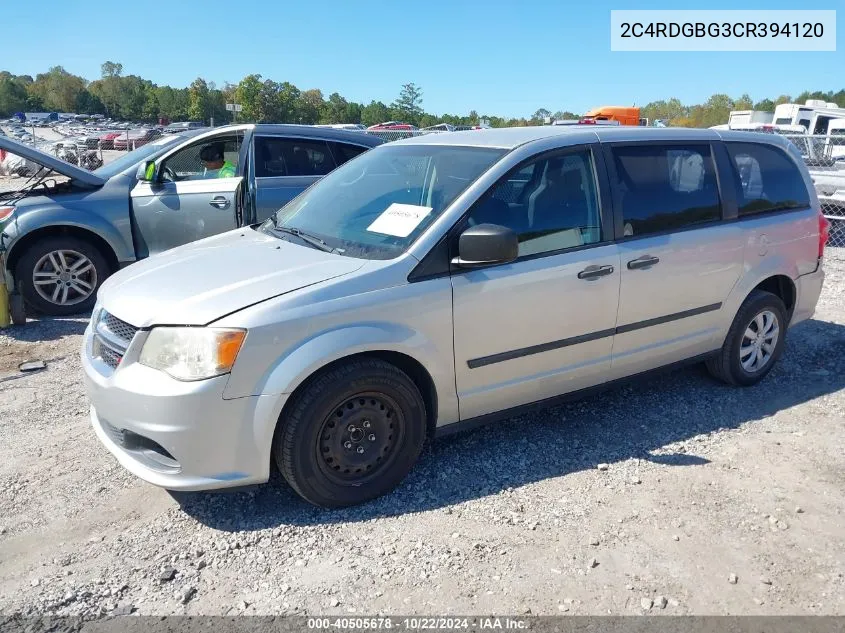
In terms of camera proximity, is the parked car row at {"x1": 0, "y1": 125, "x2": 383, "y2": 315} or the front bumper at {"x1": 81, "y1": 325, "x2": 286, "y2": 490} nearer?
the front bumper at {"x1": 81, "y1": 325, "x2": 286, "y2": 490}

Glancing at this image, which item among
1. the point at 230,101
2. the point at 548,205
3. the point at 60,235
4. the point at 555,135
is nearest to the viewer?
the point at 548,205

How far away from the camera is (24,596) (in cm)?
265

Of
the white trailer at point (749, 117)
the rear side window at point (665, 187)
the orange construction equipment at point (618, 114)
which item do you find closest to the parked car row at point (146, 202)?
the rear side window at point (665, 187)

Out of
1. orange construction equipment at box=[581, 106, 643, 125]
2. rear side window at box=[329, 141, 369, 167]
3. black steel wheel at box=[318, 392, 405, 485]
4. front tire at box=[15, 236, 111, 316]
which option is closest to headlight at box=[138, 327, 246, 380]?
black steel wheel at box=[318, 392, 405, 485]

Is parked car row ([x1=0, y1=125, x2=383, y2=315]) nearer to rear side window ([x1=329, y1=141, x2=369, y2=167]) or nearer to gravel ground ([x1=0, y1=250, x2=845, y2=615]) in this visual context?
rear side window ([x1=329, y1=141, x2=369, y2=167])

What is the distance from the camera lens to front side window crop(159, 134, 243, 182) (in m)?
6.65

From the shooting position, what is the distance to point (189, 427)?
2.81m

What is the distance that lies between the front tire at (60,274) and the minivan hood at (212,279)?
3083mm

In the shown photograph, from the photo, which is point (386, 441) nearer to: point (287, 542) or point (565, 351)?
point (287, 542)

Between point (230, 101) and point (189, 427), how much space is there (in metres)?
97.9

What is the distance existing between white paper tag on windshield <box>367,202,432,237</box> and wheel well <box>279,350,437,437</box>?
0.62m

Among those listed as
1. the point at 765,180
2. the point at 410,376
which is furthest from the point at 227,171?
the point at 765,180

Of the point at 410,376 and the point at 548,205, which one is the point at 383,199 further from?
the point at 410,376

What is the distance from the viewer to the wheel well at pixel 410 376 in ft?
9.79
